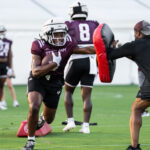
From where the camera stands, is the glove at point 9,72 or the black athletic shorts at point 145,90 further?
the glove at point 9,72

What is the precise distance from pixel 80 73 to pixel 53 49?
219 cm

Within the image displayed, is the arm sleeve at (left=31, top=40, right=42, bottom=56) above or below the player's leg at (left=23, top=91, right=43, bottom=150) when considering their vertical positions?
above

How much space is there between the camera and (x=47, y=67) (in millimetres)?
8070

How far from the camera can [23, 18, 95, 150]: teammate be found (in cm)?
809

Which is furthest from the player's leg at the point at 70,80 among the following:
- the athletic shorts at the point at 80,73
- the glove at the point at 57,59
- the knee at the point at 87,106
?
the glove at the point at 57,59

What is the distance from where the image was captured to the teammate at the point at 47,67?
318 inches

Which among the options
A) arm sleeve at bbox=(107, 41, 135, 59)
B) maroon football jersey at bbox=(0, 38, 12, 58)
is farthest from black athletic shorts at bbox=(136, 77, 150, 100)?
maroon football jersey at bbox=(0, 38, 12, 58)

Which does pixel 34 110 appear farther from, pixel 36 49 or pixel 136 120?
pixel 136 120

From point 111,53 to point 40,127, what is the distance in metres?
2.49

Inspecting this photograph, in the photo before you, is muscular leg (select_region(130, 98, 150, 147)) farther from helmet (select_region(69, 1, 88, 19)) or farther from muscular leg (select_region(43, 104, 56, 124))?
helmet (select_region(69, 1, 88, 19))

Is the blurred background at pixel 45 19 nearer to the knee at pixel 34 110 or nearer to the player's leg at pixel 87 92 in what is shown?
the player's leg at pixel 87 92

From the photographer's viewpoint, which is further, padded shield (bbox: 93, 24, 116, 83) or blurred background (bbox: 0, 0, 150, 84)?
blurred background (bbox: 0, 0, 150, 84)

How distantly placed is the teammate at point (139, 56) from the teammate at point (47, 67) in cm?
83

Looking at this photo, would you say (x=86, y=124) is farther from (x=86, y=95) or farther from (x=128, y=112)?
(x=128, y=112)
